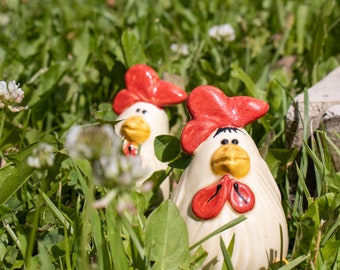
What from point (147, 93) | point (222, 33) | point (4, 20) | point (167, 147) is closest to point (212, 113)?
point (167, 147)

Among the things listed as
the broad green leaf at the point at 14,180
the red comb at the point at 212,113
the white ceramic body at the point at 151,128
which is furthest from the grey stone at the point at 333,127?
the broad green leaf at the point at 14,180

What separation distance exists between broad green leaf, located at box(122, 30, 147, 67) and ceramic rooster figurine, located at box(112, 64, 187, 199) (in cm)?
51

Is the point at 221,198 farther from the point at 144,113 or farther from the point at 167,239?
the point at 144,113

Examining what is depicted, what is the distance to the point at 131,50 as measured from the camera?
323 centimetres

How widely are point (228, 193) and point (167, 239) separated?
0.22m

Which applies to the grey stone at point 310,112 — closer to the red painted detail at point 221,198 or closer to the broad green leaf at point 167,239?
the red painted detail at point 221,198

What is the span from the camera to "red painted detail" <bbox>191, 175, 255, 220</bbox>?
192 cm

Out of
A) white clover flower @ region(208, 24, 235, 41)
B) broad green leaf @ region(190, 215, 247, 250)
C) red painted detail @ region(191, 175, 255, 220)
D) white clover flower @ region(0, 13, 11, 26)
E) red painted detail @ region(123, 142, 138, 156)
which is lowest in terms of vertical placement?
broad green leaf @ region(190, 215, 247, 250)

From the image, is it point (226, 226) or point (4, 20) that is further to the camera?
point (4, 20)

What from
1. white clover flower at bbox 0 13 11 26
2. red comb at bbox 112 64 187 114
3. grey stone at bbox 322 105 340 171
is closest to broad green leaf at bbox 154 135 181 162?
red comb at bbox 112 64 187 114

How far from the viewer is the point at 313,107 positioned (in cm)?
247

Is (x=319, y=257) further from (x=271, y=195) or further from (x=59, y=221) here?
(x=59, y=221)

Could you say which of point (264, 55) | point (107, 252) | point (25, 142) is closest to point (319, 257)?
point (107, 252)

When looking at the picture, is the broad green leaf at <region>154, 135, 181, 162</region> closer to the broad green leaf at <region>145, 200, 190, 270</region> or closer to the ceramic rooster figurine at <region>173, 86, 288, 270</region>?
the ceramic rooster figurine at <region>173, 86, 288, 270</region>
